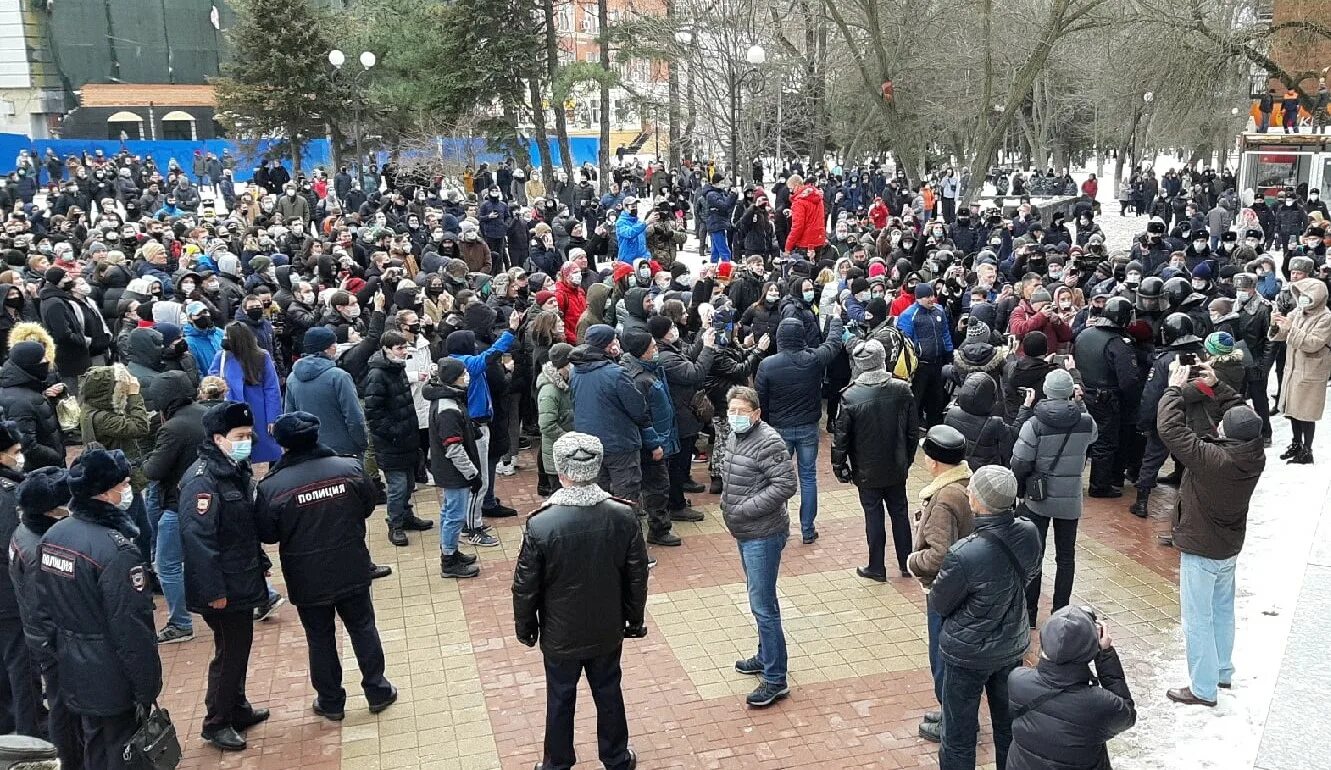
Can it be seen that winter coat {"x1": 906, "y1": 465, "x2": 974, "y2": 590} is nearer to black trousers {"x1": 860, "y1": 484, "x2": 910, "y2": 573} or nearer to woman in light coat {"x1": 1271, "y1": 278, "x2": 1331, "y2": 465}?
black trousers {"x1": 860, "y1": 484, "x2": 910, "y2": 573}

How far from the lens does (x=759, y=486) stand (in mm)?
6305

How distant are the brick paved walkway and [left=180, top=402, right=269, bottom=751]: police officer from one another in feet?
1.16

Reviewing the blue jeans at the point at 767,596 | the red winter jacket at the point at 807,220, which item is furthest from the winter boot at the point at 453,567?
the red winter jacket at the point at 807,220

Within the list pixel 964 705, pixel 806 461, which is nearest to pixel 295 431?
pixel 964 705

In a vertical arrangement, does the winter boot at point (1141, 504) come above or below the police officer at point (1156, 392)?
below

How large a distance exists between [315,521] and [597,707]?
5.95 feet

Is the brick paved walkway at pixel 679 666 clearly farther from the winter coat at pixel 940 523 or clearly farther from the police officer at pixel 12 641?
the winter coat at pixel 940 523

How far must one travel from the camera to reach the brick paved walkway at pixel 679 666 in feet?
19.8

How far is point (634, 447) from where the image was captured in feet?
26.8

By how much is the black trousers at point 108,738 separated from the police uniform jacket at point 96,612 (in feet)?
0.32

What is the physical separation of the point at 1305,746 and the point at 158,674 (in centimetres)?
587

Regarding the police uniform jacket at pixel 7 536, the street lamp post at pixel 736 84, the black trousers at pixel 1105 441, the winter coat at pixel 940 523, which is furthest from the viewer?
the street lamp post at pixel 736 84

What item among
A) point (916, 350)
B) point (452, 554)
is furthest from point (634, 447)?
point (916, 350)

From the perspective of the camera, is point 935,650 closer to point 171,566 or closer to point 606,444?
point 606,444
